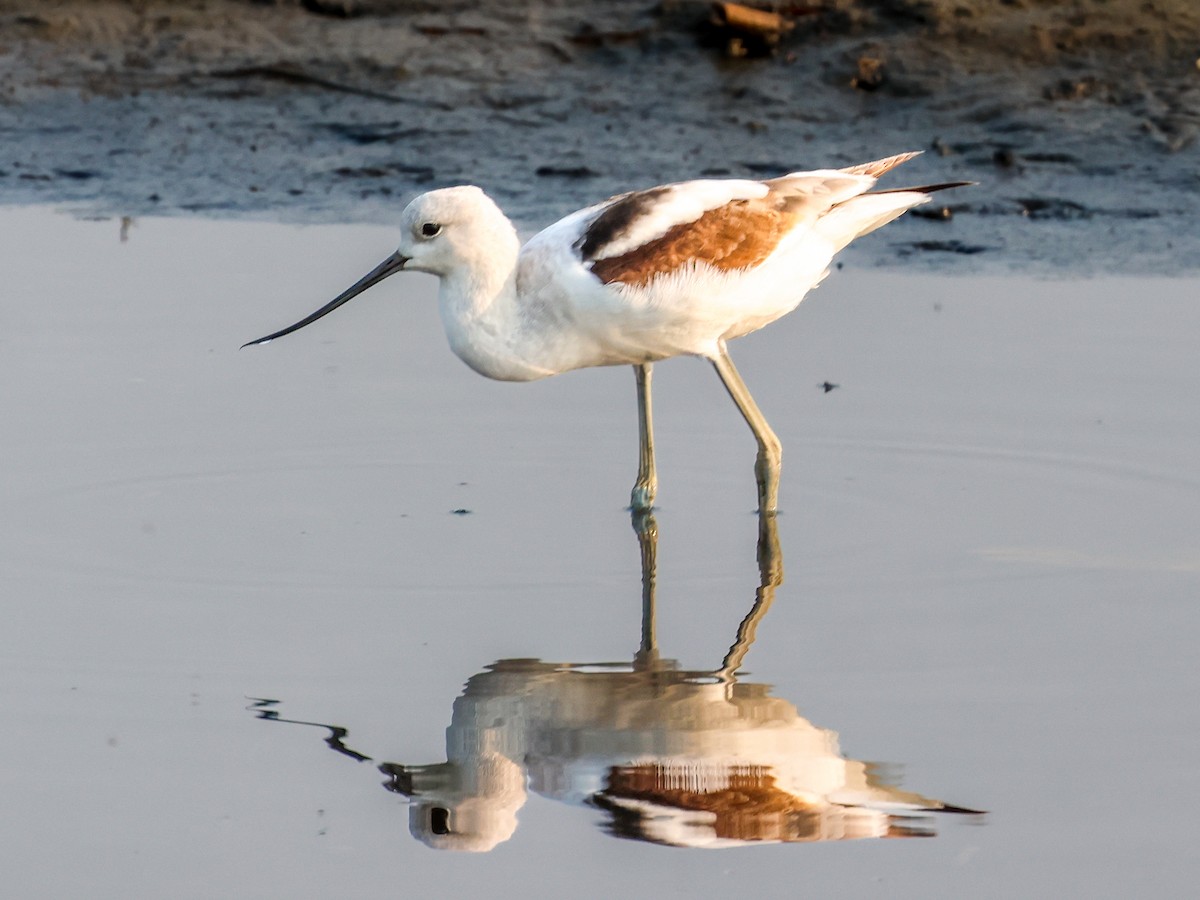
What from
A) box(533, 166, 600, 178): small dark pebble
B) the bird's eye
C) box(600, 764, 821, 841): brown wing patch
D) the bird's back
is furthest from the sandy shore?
the bird's eye

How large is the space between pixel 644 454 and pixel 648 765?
1.89 meters

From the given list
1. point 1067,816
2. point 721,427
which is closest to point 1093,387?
→ point 721,427

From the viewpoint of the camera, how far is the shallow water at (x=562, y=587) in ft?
12.7

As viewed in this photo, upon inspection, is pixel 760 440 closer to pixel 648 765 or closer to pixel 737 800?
pixel 648 765

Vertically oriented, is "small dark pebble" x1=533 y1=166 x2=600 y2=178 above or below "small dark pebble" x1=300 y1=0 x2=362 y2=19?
below

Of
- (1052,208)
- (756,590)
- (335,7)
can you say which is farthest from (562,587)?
(335,7)

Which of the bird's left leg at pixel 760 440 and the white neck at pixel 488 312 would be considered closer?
the white neck at pixel 488 312

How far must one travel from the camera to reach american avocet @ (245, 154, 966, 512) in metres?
5.57

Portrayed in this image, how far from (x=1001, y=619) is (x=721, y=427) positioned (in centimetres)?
189

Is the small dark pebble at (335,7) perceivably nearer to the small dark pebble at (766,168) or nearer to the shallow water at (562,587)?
the small dark pebble at (766,168)

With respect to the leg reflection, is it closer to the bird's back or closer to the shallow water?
the shallow water

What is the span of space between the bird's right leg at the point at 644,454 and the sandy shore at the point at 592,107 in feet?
8.33

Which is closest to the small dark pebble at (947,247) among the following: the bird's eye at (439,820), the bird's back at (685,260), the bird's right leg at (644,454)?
the bird's back at (685,260)

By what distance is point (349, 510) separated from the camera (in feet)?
18.8
